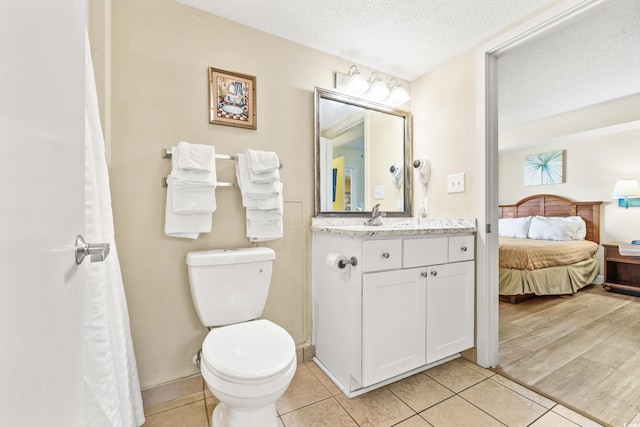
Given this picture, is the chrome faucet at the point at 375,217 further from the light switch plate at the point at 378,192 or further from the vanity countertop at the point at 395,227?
the light switch plate at the point at 378,192

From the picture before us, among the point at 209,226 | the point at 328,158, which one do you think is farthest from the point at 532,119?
the point at 209,226

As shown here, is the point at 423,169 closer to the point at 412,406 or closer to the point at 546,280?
the point at 412,406

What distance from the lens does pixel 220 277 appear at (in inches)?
55.6

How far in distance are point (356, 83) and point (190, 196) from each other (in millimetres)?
1331

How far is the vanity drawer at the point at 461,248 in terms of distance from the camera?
171 cm

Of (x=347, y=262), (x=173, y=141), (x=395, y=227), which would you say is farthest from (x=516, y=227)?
(x=173, y=141)

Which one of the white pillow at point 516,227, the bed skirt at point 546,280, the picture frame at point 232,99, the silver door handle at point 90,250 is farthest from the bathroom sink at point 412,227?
the white pillow at point 516,227

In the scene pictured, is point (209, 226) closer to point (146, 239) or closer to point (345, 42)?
point (146, 239)

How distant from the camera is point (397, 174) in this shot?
2.25m

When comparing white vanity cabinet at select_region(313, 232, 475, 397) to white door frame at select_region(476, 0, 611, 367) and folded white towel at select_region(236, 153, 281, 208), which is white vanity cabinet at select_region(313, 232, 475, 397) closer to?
white door frame at select_region(476, 0, 611, 367)

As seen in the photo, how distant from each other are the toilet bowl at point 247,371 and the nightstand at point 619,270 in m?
4.29

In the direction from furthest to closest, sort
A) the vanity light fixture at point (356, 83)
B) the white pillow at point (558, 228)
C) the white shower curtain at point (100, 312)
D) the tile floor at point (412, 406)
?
the white pillow at point (558, 228) → the vanity light fixture at point (356, 83) → the tile floor at point (412, 406) → the white shower curtain at point (100, 312)

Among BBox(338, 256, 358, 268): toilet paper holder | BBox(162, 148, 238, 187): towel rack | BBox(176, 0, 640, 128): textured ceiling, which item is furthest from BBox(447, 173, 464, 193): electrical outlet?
BBox(162, 148, 238, 187): towel rack

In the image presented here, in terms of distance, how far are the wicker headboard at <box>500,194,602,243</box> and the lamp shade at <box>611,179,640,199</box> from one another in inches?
14.4
